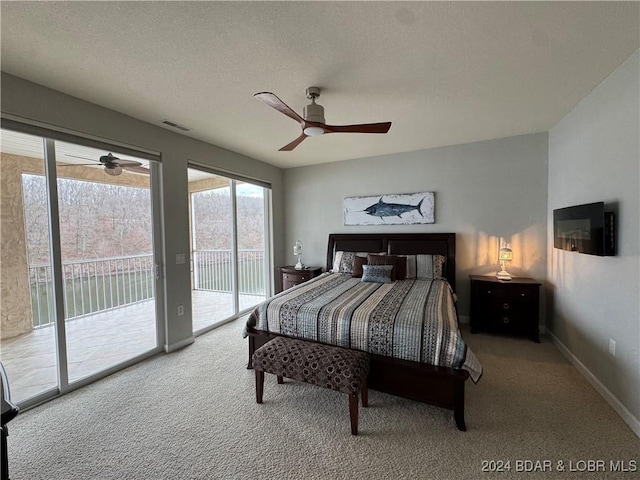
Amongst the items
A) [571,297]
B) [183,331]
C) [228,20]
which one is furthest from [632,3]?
[183,331]

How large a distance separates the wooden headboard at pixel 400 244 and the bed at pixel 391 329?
2.35ft

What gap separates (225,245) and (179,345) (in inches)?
74.1

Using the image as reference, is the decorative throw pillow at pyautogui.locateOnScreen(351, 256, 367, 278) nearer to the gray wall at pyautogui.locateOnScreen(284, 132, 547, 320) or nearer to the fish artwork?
the gray wall at pyautogui.locateOnScreen(284, 132, 547, 320)

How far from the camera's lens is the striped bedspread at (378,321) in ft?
6.38

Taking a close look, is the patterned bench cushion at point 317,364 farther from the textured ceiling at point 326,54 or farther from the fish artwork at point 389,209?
the fish artwork at point 389,209

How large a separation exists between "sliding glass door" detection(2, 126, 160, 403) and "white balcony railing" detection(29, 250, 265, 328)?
0.01 meters

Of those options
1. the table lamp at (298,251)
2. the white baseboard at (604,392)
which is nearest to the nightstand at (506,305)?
the white baseboard at (604,392)

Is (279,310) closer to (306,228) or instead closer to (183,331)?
(183,331)

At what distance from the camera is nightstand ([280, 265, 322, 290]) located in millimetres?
4484

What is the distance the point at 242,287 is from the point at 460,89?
463 centimetres

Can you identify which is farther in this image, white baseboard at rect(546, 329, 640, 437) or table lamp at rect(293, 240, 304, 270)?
table lamp at rect(293, 240, 304, 270)

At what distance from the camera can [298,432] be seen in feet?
6.14

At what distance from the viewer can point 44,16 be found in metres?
1.47

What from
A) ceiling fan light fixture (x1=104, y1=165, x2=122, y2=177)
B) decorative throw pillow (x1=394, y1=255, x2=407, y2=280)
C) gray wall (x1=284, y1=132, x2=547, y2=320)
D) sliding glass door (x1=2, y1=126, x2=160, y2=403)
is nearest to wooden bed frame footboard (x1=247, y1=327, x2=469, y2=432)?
decorative throw pillow (x1=394, y1=255, x2=407, y2=280)
